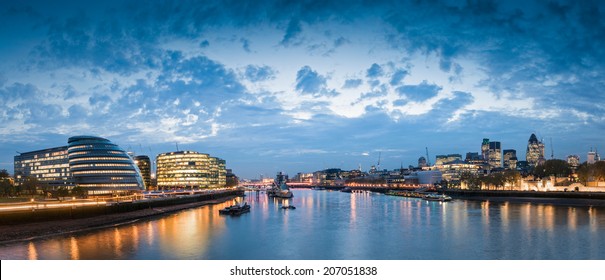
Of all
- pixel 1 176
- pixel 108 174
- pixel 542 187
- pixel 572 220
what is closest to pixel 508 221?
pixel 572 220

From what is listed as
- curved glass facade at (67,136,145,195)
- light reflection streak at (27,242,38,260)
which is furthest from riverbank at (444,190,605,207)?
curved glass facade at (67,136,145,195)

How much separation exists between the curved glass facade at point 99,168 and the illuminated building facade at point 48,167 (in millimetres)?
12673

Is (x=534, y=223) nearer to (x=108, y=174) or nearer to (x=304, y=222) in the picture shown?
(x=304, y=222)

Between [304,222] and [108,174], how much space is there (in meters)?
71.8

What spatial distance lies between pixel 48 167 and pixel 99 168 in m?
34.6

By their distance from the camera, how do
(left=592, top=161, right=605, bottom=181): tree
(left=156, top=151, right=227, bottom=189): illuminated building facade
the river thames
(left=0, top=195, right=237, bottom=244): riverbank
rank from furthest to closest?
(left=156, top=151, right=227, bottom=189): illuminated building facade → (left=592, top=161, right=605, bottom=181): tree → (left=0, top=195, right=237, bottom=244): riverbank → the river thames

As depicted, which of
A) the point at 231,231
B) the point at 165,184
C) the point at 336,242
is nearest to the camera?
the point at 336,242

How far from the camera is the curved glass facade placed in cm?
10775

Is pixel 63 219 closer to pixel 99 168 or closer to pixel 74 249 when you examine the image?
pixel 74 249

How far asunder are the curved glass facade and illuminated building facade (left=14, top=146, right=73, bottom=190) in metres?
12.7

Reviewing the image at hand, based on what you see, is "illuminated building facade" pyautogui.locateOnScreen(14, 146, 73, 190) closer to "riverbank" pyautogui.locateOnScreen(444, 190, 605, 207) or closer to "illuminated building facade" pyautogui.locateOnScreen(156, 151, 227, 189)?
"illuminated building facade" pyautogui.locateOnScreen(156, 151, 227, 189)

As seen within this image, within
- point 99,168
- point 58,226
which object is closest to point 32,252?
point 58,226

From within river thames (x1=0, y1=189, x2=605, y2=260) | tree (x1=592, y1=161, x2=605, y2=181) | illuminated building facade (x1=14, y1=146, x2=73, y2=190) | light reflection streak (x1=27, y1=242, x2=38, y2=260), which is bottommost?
river thames (x1=0, y1=189, x2=605, y2=260)

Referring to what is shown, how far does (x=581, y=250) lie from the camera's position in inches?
1219
